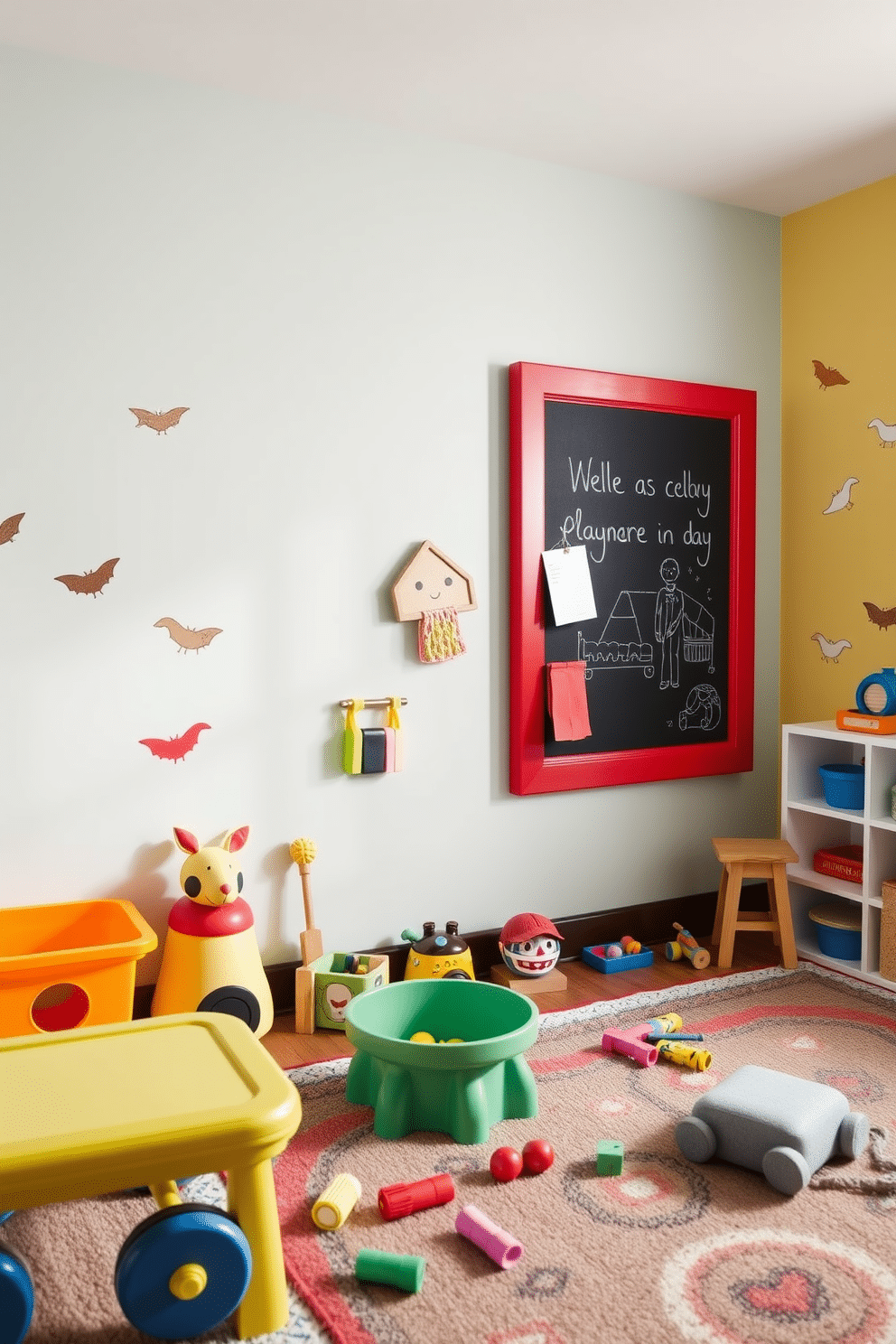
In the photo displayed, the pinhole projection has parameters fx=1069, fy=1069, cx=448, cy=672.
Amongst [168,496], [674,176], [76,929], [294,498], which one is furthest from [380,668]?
[674,176]

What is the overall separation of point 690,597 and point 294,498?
1326mm

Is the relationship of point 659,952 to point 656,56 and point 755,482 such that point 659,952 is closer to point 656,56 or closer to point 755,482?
point 755,482

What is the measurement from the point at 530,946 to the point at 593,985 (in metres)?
0.24

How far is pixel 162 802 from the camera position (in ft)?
8.49

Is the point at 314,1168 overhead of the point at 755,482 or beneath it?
beneath

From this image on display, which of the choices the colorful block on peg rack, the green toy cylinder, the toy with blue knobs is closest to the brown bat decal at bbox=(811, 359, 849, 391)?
the toy with blue knobs

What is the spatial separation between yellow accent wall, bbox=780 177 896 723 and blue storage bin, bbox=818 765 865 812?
1.26ft

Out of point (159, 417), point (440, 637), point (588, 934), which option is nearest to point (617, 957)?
point (588, 934)

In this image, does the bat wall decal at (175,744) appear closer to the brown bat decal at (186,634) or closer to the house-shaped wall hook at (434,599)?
the brown bat decal at (186,634)

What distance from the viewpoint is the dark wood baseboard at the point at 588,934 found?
2734 millimetres

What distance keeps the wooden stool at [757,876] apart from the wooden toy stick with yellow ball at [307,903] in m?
1.18

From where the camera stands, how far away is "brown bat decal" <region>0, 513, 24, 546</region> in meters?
2.39

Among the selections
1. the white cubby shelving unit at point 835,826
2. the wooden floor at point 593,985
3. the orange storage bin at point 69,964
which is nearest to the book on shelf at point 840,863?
the white cubby shelving unit at point 835,826

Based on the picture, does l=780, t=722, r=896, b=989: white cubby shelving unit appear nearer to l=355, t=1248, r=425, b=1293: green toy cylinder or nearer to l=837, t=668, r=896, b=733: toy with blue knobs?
l=837, t=668, r=896, b=733: toy with blue knobs
